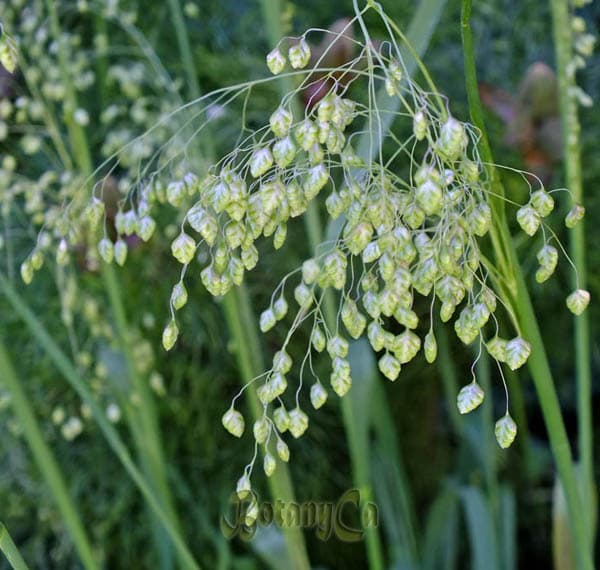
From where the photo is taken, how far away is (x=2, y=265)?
84 cm

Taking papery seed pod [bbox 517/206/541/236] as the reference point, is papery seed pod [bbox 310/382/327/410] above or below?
below

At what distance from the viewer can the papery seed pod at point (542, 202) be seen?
0.28 metres

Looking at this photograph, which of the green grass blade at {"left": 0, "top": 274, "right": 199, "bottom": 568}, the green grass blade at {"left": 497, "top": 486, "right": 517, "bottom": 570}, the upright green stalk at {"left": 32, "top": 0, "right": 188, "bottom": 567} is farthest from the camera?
the green grass blade at {"left": 497, "top": 486, "right": 517, "bottom": 570}

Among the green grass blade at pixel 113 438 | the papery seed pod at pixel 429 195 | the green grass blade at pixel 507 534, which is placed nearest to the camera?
the papery seed pod at pixel 429 195

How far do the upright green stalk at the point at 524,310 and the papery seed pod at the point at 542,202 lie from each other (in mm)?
26

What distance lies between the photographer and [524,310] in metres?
0.33

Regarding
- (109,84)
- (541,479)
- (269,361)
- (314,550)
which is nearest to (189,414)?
(269,361)

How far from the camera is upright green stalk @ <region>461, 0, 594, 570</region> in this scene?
307 mm

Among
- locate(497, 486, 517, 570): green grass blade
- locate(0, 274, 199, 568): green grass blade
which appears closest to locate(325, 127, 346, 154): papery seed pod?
locate(0, 274, 199, 568): green grass blade

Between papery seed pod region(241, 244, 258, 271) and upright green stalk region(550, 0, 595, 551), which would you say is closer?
papery seed pod region(241, 244, 258, 271)

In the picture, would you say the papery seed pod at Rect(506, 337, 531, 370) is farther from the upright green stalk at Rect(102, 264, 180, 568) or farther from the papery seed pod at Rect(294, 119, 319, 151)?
the upright green stalk at Rect(102, 264, 180, 568)

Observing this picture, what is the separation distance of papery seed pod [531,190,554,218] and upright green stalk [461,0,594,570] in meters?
0.03

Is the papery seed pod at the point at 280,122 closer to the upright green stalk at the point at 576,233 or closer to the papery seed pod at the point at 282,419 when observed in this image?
the papery seed pod at the point at 282,419

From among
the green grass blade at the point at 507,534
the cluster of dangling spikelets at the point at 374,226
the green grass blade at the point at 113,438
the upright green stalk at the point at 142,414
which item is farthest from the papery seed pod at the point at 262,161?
the green grass blade at the point at 507,534
